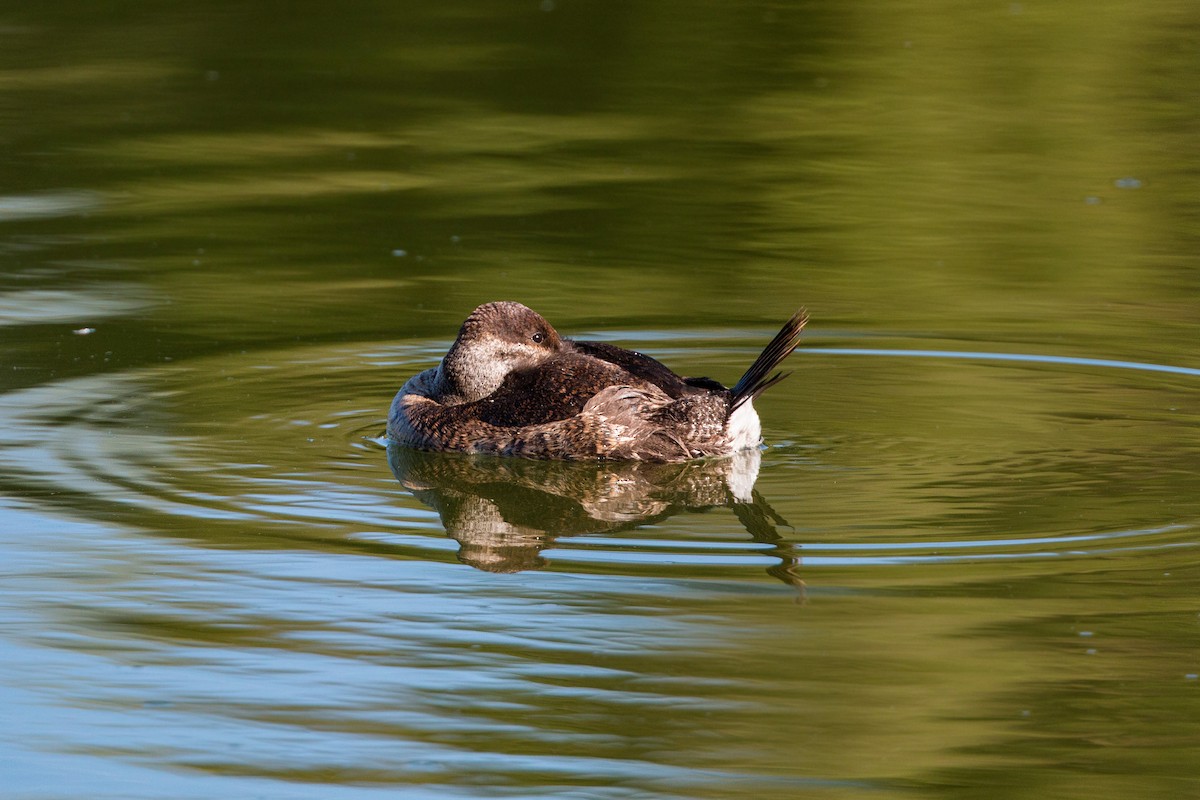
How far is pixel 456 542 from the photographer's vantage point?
6.43 meters

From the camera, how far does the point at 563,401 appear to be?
7383mm

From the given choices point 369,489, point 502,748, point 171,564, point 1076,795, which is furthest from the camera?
point 369,489

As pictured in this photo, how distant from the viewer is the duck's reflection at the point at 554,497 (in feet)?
21.0

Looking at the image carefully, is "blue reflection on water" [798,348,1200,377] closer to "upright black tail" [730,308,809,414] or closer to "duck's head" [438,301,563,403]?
"upright black tail" [730,308,809,414]

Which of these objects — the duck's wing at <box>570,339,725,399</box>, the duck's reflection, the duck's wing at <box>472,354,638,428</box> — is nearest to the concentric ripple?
the duck's reflection

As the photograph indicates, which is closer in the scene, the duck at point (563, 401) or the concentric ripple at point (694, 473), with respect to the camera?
the concentric ripple at point (694, 473)

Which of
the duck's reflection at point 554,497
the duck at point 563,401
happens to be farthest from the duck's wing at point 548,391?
the duck's reflection at point 554,497

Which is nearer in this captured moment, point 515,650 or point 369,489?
point 515,650

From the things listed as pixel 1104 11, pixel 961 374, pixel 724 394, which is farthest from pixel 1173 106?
pixel 724 394

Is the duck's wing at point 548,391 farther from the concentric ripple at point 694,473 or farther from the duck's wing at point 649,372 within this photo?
the concentric ripple at point 694,473

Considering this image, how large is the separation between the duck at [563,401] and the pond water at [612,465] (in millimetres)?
122

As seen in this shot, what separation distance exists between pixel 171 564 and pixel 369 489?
100 centimetres

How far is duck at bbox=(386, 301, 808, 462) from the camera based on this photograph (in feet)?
23.9

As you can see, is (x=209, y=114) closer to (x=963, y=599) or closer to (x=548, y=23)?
(x=548, y=23)
